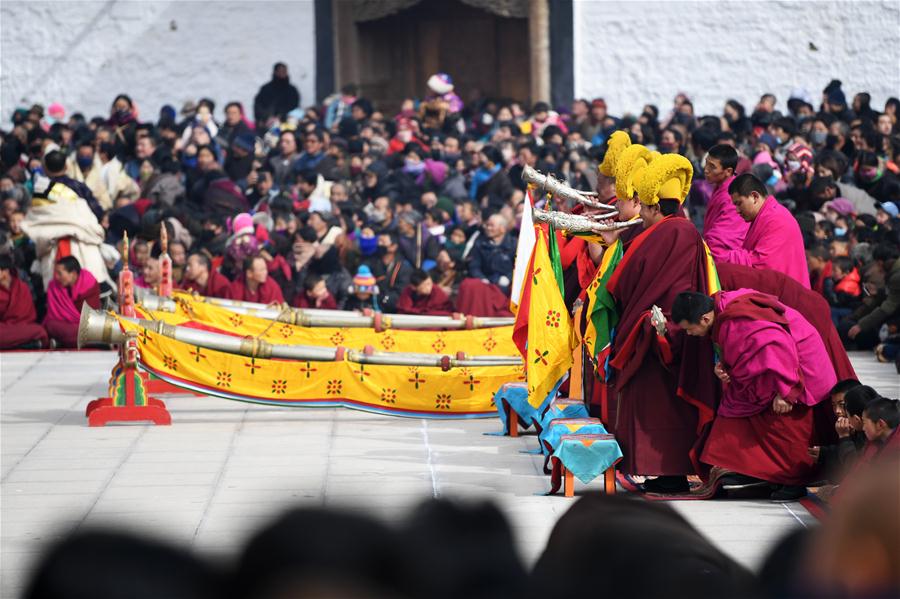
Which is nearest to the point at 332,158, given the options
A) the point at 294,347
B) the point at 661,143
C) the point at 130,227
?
the point at 130,227

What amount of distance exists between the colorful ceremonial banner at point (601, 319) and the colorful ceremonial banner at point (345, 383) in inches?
79.0

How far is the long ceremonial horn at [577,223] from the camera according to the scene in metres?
6.80

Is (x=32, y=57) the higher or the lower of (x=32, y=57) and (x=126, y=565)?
the higher

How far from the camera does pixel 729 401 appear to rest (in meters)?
6.27

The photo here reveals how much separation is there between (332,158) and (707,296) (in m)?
8.79

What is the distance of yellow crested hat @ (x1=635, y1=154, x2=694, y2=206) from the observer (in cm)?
649

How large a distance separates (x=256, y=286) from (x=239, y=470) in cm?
409

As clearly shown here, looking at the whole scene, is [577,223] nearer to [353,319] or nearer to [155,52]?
[353,319]

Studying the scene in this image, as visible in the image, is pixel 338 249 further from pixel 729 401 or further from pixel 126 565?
pixel 126 565

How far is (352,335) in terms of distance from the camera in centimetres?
985

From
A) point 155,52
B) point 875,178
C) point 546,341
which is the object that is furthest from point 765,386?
point 155,52

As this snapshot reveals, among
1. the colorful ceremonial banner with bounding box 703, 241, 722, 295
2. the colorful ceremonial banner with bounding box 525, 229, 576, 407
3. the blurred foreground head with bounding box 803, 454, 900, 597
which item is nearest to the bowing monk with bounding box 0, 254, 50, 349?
the colorful ceremonial banner with bounding box 525, 229, 576, 407

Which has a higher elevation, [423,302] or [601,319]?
[601,319]

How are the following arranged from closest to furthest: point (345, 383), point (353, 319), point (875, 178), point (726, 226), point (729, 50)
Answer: point (726, 226), point (345, 383), point (353, 319), point (875, 178), point (729, 50)
